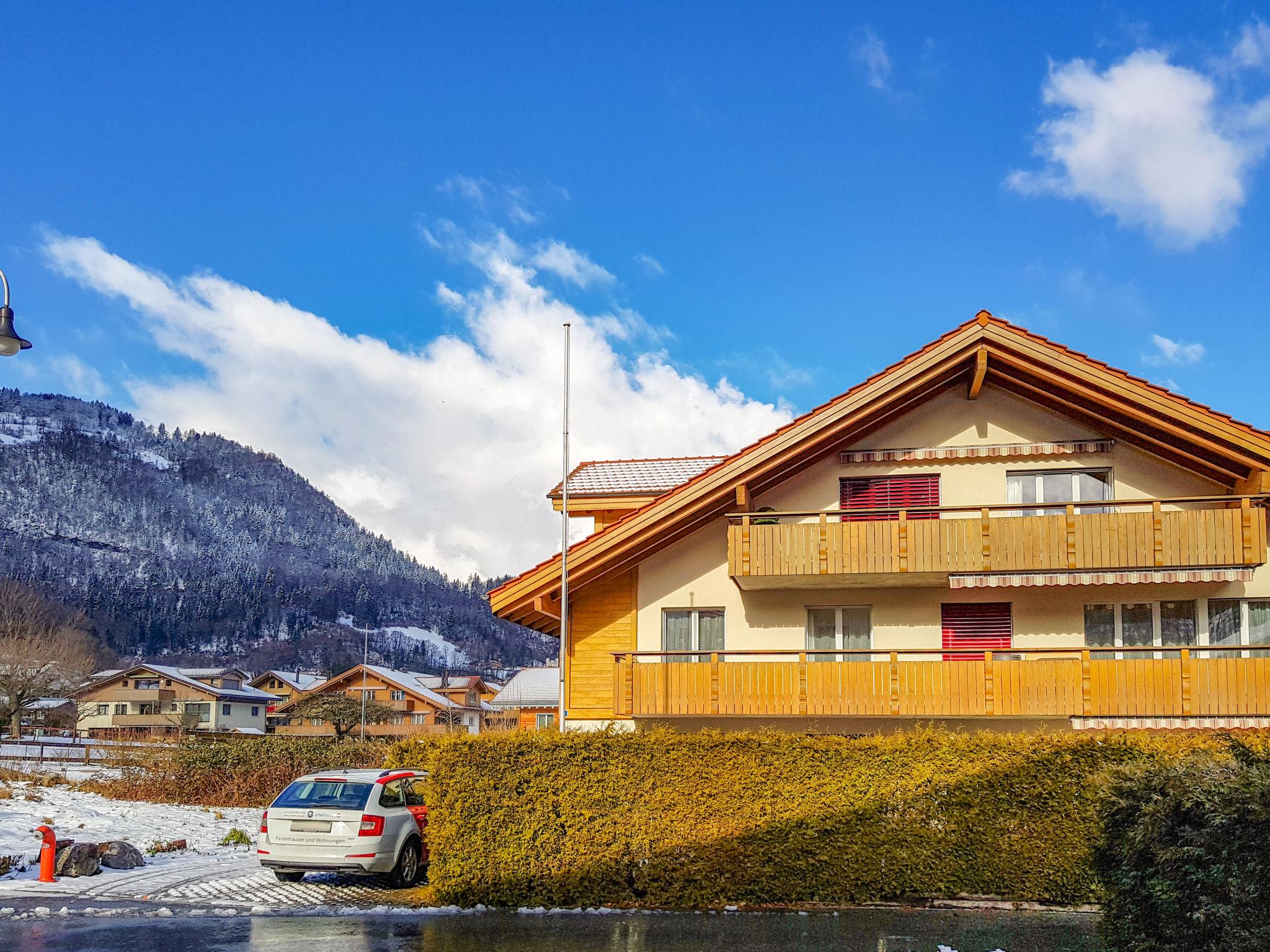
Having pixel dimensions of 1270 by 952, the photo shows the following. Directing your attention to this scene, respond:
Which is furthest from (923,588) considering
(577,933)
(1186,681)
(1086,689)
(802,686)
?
(577,933)

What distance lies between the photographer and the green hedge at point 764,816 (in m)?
15.5

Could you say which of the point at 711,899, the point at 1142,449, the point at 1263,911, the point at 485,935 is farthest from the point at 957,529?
the point at 1263,911

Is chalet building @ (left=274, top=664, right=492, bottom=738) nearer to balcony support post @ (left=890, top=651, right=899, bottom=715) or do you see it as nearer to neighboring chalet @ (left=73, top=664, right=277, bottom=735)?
neighboring chalet @ (left=73, top=664, right=277, bottom=735)

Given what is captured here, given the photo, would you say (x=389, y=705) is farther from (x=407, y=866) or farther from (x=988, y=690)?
(x=407, y=866)

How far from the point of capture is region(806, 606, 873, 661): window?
76.9 ft

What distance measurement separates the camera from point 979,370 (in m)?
22.6

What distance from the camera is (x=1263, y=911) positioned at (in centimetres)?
827

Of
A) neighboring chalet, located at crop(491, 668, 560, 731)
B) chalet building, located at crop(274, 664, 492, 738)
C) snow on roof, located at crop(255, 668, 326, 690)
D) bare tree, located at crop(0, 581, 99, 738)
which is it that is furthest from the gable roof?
snow on roof, located at crop(255, 668, 326, 690)

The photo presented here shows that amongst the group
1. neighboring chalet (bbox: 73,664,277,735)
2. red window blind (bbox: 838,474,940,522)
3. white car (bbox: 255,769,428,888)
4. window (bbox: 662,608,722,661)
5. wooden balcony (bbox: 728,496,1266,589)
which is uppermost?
red window blind (bbox: 838,474,940,522)

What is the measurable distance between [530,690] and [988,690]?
66086 mm

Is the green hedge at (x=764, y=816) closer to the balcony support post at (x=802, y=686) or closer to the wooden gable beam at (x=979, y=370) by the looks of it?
the balcony support post at (x=802, y=686)

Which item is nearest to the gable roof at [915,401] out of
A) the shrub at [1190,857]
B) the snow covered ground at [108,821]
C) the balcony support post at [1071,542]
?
the balcony support post at [1071,542]

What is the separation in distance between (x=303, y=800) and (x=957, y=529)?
12403mm

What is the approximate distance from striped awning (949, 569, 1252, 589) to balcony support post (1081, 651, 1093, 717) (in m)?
1.45
